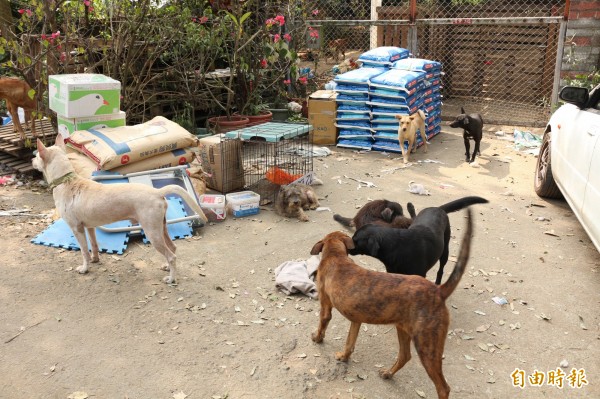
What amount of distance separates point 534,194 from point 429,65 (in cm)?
352

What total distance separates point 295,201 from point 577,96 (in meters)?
3.19

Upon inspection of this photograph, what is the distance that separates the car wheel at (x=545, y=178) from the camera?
6.97 m

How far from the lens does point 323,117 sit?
10016 millimetres

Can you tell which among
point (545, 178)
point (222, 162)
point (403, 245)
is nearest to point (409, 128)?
point (545, 178)

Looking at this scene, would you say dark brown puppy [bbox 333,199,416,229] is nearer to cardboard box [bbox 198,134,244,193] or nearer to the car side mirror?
the car side mirror

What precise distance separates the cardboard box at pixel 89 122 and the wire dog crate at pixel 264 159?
1.36m

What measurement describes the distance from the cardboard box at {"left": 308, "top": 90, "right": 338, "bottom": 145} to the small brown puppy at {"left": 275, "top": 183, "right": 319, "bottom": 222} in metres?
3.32

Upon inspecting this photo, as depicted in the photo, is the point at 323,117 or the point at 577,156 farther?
the point at 323,117

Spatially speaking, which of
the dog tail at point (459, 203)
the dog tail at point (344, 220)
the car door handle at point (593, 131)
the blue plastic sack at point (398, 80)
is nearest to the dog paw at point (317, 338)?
the dog tail at point (344, 220)

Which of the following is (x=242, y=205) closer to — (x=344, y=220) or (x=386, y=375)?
(x=344, y=220)

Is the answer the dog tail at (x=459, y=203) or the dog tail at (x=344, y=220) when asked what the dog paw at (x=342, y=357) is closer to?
the dog tail at (x=344, y=220)


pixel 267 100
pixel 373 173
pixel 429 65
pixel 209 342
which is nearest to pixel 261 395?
pixel 209 342

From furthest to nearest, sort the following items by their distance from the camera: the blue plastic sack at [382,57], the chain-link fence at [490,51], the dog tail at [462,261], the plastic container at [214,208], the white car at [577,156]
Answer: the chain-link fence at [490,51] → the blue plastic sack at [382,57] → the plastic container at [214,208] → the white car at [577,156] → the dog tail at [462,261]

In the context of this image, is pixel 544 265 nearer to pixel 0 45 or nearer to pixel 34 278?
pixel 34 278
